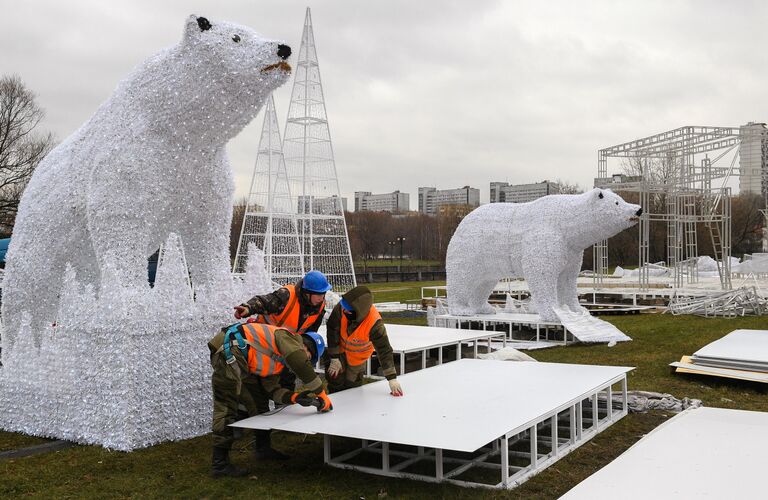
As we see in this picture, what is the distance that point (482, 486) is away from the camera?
4.61 meters

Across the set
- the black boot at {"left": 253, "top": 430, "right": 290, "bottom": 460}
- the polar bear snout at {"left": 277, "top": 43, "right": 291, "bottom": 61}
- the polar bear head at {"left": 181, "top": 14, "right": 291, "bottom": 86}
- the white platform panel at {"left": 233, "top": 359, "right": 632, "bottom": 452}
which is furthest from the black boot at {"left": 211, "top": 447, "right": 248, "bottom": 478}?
the polar bear snout at {"left": 277, "top": 43, "right": 291, "bottom": 61}

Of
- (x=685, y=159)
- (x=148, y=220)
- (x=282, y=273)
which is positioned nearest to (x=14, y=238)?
(x=148, y=220)

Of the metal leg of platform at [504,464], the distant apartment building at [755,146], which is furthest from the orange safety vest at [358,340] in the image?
the distant apartment building at [755,146]

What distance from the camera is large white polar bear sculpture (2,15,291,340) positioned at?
5.77 meters

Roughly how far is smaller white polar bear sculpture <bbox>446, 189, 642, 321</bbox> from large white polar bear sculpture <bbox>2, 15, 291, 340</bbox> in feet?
23.9

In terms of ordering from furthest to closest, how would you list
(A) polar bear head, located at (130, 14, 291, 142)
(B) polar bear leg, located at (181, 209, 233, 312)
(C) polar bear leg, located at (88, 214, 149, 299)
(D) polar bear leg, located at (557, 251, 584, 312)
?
(D) polar bear leg, located at (557, 251, 584, 312) → (B) polar bear leg, located at (181, 209, 233, 312) → (C) polar bear leg, located at (88, 214, 149, 299) → (A) polar bear head, located at (130, 14, 291, 142)

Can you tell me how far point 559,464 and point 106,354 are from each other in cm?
387

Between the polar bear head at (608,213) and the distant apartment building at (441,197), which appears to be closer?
the polar bear head at (608,213)

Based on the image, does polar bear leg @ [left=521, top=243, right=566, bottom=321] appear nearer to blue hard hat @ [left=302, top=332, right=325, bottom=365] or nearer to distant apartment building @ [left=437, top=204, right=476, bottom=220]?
blue hard hat @ [left=302, top=332, right=325, bottom=365]

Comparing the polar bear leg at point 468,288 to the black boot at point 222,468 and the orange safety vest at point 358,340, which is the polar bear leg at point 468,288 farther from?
the black boot at point 222,468

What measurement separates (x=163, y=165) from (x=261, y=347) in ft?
6.74

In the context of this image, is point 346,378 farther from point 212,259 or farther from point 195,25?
point 195,25

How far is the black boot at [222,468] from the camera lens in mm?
4984

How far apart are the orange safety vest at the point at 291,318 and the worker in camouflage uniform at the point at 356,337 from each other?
316mm
